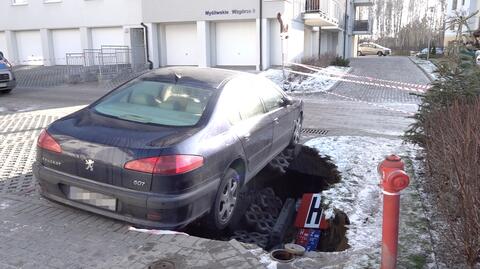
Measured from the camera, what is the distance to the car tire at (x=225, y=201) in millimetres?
4109

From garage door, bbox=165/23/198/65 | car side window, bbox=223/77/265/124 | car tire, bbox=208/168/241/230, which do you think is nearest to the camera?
car tire, bbox=208/168/241/230

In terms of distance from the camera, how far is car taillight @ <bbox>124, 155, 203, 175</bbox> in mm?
3562

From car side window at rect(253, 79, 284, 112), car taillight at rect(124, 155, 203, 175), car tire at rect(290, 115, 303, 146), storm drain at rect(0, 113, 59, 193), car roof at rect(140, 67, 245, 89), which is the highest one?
car roof at rect(140, 67, 245, 89)

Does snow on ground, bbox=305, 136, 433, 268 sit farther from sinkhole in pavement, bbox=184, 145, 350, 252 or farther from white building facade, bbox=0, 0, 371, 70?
white building facade, bbox=0, 0, 371, 70

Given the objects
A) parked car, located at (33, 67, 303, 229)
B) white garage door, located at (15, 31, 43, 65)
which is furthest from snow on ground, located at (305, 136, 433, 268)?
white garage door, located at (15, 31, 43, 65)

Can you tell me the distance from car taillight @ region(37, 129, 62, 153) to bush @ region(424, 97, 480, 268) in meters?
3.28

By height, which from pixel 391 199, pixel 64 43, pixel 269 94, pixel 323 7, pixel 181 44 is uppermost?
pixel 323 7

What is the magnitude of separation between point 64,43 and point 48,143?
23755mm

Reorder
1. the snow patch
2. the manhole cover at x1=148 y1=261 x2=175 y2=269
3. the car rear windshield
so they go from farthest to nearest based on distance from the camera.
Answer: the car rear windshield < the snow patch < the manhole cover at x1=148 y1=261 x2=175 y2=269

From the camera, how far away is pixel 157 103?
4496 mm

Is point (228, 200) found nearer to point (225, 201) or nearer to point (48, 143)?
point (225, 201)

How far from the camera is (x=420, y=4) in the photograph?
8606 cm

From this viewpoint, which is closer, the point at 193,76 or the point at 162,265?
the point at 162,265

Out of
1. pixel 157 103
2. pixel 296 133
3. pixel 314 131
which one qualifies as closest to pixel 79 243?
pixel 157 103
